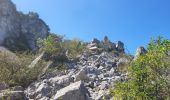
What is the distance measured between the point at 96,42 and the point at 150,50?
29589 mm

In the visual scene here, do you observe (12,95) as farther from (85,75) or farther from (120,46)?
(120,46)

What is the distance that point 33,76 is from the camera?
87.3 feet

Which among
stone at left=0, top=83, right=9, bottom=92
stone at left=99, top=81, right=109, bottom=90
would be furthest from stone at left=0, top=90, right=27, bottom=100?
stone at left=99, top=81, right=109, bottom=90

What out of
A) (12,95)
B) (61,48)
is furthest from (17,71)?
(61,48)

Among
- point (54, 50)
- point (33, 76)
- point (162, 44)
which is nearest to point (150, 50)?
point (162, 44)

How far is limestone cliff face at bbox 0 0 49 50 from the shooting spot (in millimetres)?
70131

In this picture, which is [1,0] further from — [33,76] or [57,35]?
[33,76]

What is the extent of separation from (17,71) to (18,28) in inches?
2036

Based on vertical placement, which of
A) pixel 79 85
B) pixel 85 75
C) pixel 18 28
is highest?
pixel 18 28

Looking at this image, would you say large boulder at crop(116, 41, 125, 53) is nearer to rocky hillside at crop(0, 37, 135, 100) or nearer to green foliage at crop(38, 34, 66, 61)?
green foliage at crop(38, 34, 66, 61)

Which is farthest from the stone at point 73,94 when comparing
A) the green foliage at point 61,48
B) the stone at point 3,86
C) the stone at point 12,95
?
the green foliage at point 61,48

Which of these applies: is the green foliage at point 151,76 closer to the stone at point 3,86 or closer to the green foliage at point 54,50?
the stone at point 3,86

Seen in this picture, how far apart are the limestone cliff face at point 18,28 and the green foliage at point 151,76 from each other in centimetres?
5080

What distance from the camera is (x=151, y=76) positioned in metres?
17.1
